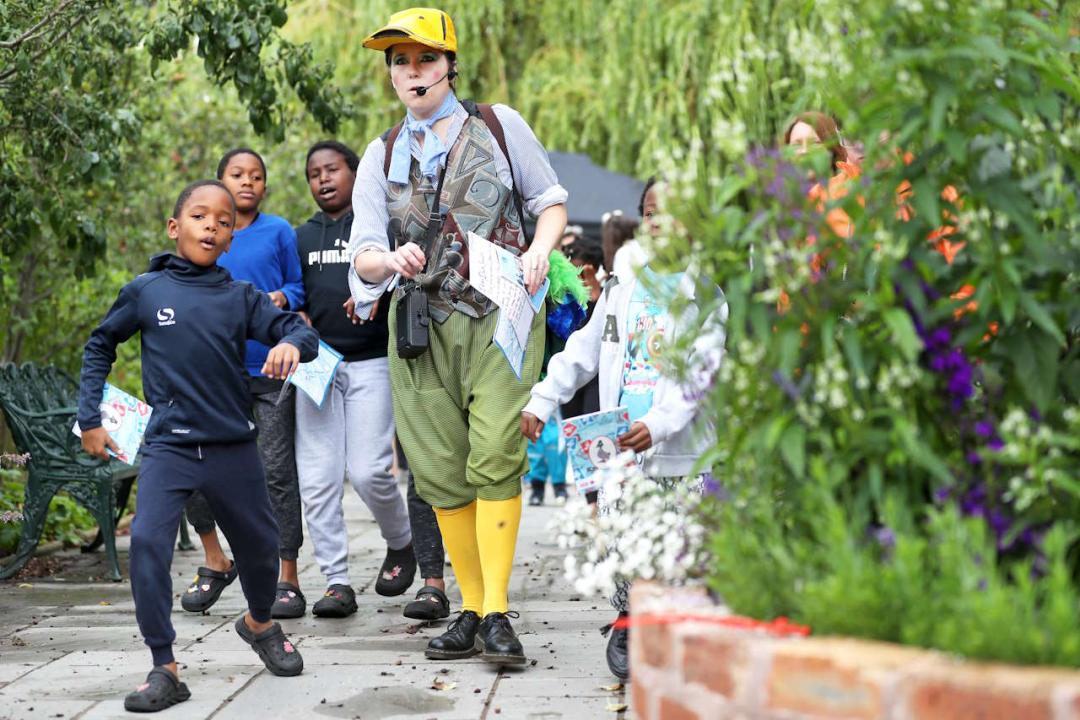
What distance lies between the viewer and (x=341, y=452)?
6758 mm

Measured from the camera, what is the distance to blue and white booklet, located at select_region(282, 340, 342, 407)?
6438mm

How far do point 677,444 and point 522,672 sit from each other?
0.97 m

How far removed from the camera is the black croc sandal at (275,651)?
5191 millimetres

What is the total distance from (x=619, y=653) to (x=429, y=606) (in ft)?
4.45

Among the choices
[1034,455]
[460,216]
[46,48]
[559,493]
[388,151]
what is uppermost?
[46,48]

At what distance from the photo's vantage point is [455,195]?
18.4 feet

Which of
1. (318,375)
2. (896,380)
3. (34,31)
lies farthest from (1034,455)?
(34,31)

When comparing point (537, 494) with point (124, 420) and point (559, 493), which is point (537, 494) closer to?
point (559, 493)

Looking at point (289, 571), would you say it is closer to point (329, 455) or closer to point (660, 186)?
point (329, 455)

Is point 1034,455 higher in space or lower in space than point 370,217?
lower

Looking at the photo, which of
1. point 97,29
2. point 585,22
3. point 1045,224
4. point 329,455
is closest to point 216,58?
point 97,29

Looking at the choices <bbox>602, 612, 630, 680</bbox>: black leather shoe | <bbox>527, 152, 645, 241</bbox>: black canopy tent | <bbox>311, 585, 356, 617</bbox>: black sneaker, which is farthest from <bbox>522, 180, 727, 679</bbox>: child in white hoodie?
<bbox>527, 152, 645, 241</bbox>: black canopy tent

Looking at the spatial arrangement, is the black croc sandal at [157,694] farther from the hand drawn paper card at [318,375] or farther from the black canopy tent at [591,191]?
the black canopy tent at [591,191]

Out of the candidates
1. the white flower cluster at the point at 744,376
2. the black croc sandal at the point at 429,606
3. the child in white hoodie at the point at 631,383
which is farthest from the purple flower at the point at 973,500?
the black croc sandal at the point at 429,606
